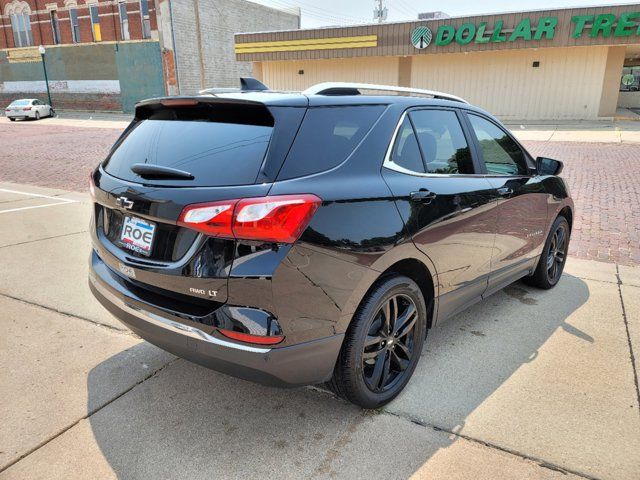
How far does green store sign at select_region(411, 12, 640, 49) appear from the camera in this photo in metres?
20.0

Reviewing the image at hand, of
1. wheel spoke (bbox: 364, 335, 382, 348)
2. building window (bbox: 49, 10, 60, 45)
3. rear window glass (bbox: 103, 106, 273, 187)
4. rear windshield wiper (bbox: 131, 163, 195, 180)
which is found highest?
building window (bbox: 49, 10, 60, 45)

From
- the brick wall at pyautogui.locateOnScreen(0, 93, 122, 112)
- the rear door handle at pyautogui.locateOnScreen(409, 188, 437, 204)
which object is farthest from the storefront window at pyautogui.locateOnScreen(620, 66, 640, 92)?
the rear door handle at pyautogui.locateOnScreen(409, 188, 437, 204)

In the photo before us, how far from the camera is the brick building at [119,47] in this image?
3375 centimetres

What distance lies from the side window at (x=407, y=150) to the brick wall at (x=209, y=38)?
32.1 metres

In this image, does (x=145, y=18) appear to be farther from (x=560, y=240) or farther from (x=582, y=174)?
(x=560, y=240)

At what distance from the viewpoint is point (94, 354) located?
344 centimetres

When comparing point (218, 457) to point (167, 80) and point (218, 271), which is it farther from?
point (167, 80)

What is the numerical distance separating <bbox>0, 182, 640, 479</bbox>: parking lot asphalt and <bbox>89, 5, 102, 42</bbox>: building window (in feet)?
126

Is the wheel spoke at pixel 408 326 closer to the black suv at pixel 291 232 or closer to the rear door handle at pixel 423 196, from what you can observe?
the black suv at pixel 291 232

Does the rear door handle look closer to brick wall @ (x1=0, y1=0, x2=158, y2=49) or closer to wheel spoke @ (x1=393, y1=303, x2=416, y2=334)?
wheel spoke @ (x1=393, y1=303, x2=416, y2=334)

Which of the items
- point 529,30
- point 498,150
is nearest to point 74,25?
point 529,30

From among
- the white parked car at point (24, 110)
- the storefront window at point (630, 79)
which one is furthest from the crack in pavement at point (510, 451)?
the storefront window at point (630, 79)

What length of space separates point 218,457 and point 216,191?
131 centimetres

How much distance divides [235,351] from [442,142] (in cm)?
198
